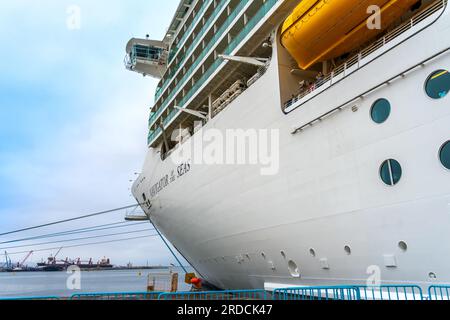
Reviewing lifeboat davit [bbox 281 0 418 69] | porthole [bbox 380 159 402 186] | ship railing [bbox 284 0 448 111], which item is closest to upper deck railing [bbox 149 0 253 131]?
lifeboat davit [bbox 281 0 418 69]

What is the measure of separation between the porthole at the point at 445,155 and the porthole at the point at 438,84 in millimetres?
858

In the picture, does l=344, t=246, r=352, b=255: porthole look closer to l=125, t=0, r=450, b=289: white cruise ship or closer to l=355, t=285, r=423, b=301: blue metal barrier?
l=125, t=0, r=450, b=289: white cruise ship

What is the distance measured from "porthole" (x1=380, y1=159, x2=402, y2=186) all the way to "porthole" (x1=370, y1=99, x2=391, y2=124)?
0.86m

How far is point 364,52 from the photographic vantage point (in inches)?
336

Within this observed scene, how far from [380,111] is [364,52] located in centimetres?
219

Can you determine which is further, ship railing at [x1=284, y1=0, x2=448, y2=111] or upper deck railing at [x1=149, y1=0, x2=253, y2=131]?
upper deck railing at [x1=149, y1=0, x2=253, y2=131]

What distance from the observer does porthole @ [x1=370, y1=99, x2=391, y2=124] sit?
695 cm

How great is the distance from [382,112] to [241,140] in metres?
4.89

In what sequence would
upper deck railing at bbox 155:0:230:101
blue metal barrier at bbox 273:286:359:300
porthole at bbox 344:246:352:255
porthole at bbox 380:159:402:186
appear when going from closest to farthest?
1. blue metal barrier at bbox 273:286:359:300
2. porthole at bbox 380:159:402:186
3. porthole at bbox 344:246:352:255
4. upper deck railing at bbox 155:0:230:101

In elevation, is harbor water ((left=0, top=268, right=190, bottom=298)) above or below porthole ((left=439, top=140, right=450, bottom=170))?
below

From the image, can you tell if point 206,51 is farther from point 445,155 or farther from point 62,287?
point 62,287

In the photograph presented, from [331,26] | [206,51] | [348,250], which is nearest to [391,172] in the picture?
[348,250]

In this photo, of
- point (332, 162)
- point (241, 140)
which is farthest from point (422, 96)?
point (241, 140)

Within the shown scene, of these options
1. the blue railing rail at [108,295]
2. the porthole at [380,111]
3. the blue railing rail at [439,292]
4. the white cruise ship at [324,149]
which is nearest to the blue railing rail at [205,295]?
the blue railing rail at [108,295]
